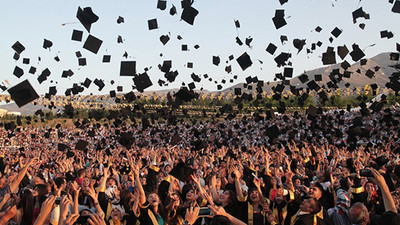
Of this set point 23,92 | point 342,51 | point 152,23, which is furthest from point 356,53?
point 23,92

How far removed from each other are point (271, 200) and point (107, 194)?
2190 millimetres

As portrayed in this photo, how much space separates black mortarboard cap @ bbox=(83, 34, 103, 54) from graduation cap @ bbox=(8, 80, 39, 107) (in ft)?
8.82

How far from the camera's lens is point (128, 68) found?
9969mm

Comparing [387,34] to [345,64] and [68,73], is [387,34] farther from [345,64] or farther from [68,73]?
[68,73]

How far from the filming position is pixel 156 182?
7340 millimetres

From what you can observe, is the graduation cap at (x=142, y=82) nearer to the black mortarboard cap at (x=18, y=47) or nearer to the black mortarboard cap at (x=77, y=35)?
the black mortarboard cap at (x=77, y=35)

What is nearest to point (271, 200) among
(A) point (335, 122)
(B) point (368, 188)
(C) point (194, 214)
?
(B) point (368, 188)

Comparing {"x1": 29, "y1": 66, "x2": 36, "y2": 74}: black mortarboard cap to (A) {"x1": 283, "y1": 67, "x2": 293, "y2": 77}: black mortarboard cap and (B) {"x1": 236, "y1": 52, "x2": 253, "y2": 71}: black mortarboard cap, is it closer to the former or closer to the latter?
(B) {"x1": 236, "y1": 52, "x2": 253, "y2": 71}: black mortarboard cap

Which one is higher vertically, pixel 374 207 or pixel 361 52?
pixel 361 52

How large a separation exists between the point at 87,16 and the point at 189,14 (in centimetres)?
293

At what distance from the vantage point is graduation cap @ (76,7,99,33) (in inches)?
406

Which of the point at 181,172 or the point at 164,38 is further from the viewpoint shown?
the point at 164,38

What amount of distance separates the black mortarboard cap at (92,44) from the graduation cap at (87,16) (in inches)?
21.0

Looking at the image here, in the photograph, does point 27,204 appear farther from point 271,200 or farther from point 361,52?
point 361,52
